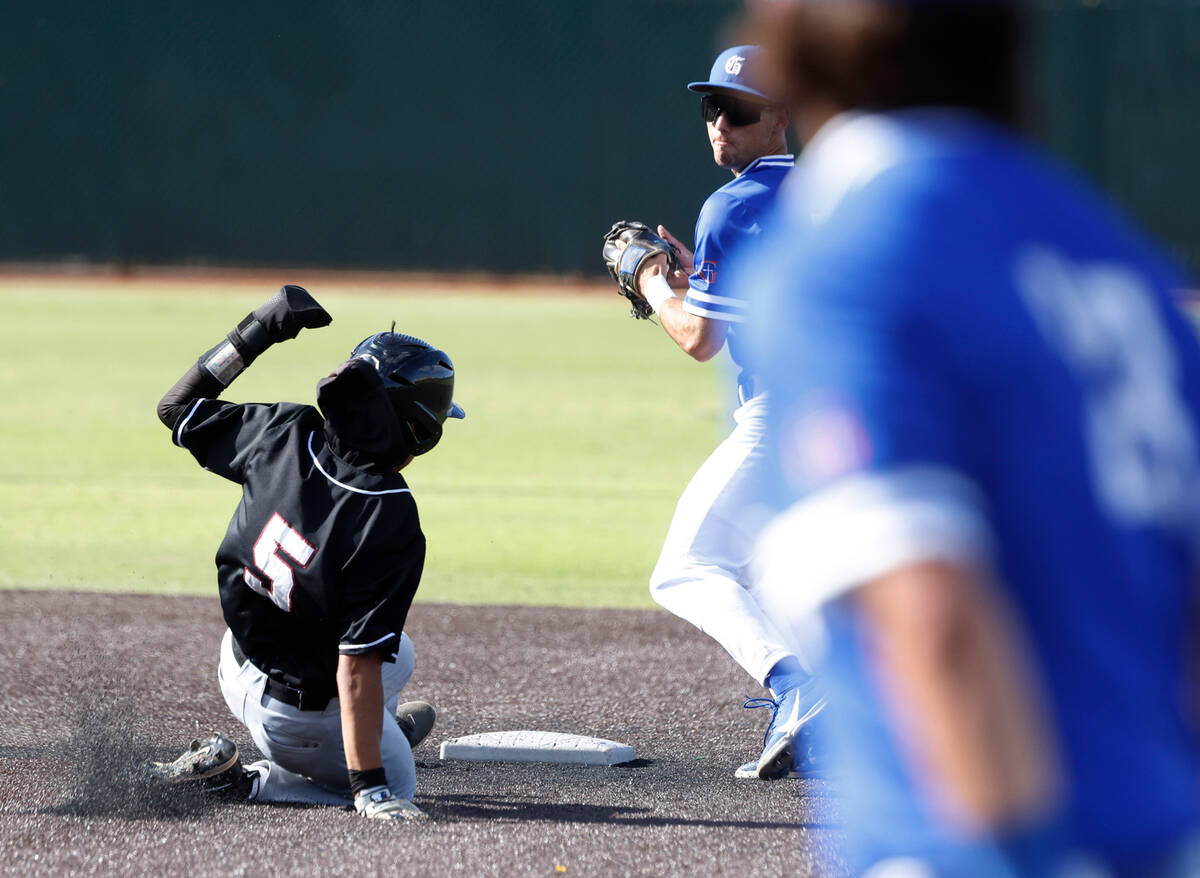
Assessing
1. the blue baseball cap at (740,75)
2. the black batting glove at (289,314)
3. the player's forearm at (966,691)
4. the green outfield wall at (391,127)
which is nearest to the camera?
the player's forearm at (966,691)

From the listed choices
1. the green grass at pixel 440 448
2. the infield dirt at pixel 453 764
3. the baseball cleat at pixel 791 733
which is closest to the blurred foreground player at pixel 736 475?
the baseball cleat at pixel 791 733

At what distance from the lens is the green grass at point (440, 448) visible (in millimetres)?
7820

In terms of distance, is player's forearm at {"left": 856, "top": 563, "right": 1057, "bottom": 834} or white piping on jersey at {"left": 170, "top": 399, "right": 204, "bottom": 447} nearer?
player's forearm at {"left": 856, "top": 563, "right": 1057, "bottom": 834}

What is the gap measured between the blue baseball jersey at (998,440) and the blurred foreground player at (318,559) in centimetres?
257

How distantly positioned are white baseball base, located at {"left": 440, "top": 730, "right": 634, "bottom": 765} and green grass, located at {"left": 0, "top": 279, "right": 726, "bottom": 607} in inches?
96.5

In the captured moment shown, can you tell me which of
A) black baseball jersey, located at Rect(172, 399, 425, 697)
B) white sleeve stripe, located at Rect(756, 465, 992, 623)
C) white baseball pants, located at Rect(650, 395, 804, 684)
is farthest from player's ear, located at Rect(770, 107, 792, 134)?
white sleeve stripe, located at Rect(756, 465, 992, 623)

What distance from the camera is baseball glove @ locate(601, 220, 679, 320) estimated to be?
4.84 m

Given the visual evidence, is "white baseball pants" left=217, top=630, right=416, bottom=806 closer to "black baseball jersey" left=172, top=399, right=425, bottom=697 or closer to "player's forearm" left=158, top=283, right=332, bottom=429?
"black baseball jersey" left=172, top=399, right=425, bottom=697

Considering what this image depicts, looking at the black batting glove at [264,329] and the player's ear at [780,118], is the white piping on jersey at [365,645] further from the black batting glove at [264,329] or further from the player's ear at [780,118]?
the player's ear at [780,118]

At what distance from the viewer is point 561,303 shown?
23.4 m

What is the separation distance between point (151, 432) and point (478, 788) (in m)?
8.22

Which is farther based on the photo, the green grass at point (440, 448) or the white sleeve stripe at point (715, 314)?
the green grass at point (440, 448)

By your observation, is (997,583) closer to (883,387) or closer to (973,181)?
(883,387)

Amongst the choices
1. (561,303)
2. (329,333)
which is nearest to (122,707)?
(329,333)
